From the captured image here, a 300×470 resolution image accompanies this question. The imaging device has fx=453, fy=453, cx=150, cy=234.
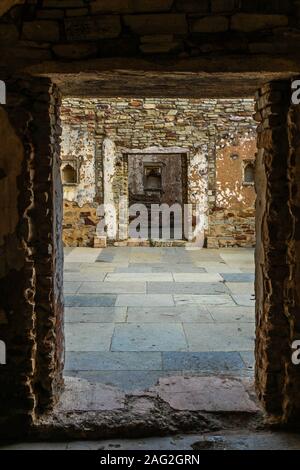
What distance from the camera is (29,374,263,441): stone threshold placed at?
303 centimetres

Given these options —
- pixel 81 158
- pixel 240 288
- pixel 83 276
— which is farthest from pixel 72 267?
pixel 81 158

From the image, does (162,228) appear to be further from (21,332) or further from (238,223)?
(21,332)

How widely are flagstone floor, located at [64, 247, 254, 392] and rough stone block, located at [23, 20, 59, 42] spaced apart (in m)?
2.62

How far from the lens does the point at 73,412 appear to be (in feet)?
10.3

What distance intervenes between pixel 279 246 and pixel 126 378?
1.77m

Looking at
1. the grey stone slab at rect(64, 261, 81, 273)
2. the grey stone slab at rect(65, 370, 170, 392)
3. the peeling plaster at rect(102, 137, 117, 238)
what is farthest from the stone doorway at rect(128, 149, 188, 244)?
the grey stone slab at rect(65, 370, 170, 392)

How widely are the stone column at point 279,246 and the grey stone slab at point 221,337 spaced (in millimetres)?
1469

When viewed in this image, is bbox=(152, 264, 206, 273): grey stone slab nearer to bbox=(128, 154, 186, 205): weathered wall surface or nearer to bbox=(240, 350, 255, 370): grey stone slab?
bbox=(240, 350, 255, 370): grey stone slab

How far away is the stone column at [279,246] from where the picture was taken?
2957 millimetres

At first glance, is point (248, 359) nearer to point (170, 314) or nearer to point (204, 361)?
point (204, 361)

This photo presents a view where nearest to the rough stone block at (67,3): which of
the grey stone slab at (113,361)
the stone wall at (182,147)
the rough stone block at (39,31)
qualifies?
the rough stone block at (39,31)

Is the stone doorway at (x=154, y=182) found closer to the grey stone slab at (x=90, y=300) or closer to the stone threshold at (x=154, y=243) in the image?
the stone threshold at (x=154, y=243)
